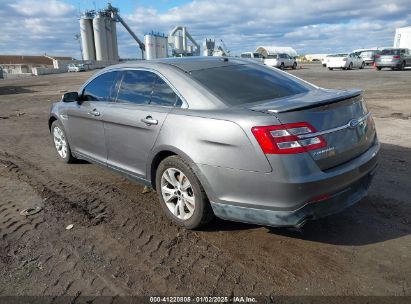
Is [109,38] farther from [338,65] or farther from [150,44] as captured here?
[338,65]

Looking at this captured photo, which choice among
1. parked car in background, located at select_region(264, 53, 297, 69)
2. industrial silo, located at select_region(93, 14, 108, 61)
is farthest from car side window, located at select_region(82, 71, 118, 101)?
industrial silo, located at select_region(93, 14, 108, 61)

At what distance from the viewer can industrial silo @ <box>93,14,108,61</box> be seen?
8081 centimetres

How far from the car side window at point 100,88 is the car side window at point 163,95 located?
957 millimetres

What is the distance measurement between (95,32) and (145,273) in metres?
85.6

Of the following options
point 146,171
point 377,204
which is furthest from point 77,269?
point 377,204

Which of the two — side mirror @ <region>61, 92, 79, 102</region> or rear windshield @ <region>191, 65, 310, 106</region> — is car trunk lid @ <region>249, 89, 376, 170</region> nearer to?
Result: rear windshield @ <region>191, 65, 310, 106</region>

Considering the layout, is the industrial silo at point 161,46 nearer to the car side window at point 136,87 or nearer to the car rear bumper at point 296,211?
the car side window at point 136,87

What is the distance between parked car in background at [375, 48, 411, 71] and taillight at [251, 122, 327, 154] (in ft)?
111

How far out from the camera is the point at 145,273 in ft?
10.2

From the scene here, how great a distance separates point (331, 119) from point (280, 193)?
78 cm

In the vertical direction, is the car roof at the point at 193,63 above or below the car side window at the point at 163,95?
above

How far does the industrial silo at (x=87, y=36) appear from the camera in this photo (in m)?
81.5

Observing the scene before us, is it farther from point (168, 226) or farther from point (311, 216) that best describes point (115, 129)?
point (311, 216)

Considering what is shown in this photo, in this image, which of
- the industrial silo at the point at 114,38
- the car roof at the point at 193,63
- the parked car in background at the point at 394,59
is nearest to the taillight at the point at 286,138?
the car roof at the point at 193,63
